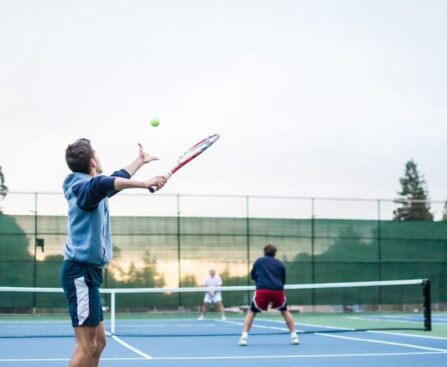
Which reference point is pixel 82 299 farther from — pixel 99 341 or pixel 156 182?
pixel 156 182

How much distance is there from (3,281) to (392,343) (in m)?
12.6

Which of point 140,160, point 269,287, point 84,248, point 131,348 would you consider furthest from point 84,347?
point 269,287

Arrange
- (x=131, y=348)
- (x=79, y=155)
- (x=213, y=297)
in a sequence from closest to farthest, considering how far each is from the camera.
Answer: (x=79, y=155) < (x=131, y=348) < (x=213, y=297)

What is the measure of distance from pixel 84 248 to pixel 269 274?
6.54 metres

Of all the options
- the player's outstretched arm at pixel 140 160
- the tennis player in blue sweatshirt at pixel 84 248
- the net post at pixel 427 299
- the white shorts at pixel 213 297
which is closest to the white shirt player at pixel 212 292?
the white shorts at pixel 213 297

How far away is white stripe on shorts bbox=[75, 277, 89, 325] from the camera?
480 centimetres

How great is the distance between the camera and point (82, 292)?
4.85 meters

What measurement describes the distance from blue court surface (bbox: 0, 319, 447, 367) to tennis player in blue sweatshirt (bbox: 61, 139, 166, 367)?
3700mm

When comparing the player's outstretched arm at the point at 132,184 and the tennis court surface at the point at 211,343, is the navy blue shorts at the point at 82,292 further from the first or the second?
the tennis court surface at the point at 211,343

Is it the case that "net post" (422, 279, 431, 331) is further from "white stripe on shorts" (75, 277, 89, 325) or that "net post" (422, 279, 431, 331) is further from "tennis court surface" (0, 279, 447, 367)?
"white stripe on shorts" (75, 277, 89, 325)

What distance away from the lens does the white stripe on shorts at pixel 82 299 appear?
4.80 meters

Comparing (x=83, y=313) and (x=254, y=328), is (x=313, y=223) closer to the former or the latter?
(x=254, y=328)

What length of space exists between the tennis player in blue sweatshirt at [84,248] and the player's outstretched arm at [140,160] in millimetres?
437

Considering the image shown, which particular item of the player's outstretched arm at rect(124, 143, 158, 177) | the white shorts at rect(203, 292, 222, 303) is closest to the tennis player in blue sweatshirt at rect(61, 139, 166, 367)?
the player's outstretched arm at rect(124, 143, 158, 177)
